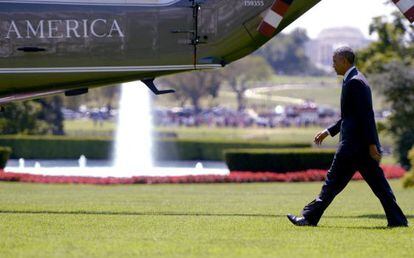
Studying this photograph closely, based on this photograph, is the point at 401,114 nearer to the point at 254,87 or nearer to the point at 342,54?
the point at 342,54

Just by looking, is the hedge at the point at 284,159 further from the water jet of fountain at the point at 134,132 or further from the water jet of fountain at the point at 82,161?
the water jet of fountain at the point at 82,161

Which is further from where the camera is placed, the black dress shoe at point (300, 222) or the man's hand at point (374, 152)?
the black dress shoe at point (300, 222)

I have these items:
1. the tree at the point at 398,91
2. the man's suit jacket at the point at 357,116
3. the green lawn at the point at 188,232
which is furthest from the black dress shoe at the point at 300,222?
the tree at the point at 398,91

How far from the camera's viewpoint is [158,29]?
57.2ft

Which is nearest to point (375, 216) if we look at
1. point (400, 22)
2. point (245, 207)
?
point (245, 207)

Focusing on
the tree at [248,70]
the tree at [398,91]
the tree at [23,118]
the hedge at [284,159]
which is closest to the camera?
the hedge at [284,159]

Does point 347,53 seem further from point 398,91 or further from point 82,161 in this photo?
point 82,161

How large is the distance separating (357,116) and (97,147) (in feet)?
113

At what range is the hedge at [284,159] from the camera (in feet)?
114

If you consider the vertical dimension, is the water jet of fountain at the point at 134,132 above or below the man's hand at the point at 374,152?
below

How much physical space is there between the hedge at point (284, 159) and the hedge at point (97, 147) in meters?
7.64

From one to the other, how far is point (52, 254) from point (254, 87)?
188 meters

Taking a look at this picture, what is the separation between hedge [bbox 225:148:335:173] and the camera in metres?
34.7

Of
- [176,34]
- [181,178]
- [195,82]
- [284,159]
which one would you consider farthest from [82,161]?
[195,82]
